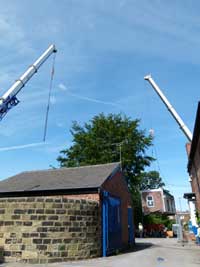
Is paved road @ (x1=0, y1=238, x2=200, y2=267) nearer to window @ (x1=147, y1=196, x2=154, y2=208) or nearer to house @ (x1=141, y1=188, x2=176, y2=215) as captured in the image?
house @ (x1=141, y1=188, x2=176, y2=215)

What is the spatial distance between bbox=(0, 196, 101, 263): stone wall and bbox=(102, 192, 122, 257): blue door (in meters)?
1.57

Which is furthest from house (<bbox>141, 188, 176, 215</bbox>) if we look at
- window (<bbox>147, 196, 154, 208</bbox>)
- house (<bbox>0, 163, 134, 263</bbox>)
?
house (<bbox>0, 163, 134, 263</bbox>)

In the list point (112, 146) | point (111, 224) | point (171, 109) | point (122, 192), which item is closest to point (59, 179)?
point (111, 224)

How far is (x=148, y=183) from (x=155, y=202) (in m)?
19.2

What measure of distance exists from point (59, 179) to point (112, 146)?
23.0m

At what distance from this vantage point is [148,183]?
63.5 m

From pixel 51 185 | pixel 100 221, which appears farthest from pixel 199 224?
pixel 51 185

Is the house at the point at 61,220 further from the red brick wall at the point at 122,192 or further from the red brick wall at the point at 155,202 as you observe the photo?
the red brick wall at the point at 155,202

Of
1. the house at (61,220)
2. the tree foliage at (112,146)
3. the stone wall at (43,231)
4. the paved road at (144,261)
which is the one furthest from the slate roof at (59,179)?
the tree foliage at (112,146)

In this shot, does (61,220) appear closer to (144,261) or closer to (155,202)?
(144,261)

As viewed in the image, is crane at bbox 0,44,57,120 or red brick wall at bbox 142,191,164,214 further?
red brick wall at bbox 142,191,164,214

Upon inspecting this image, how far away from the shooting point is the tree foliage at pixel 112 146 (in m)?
38.8

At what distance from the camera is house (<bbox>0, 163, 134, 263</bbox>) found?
1120 centimetres

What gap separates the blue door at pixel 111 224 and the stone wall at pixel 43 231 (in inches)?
61.6
